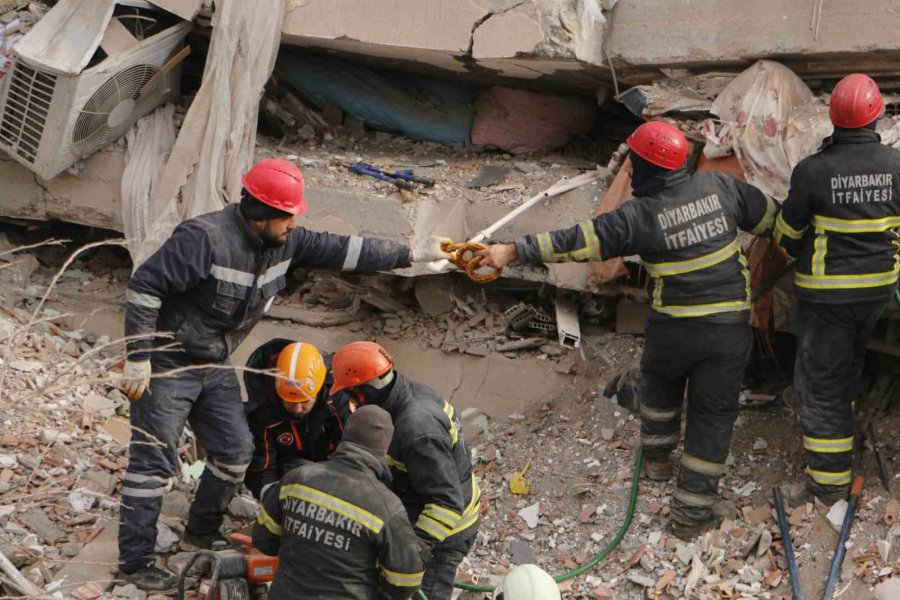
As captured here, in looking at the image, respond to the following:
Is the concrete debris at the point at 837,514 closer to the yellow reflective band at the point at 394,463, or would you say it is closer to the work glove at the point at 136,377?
the yellow reflective band at the point at 394,463

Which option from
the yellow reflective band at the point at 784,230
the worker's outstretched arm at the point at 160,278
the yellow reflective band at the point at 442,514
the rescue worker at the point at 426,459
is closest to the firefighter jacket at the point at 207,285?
the worker's outstretched arm at the point at 160,278

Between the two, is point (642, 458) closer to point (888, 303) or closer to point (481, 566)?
point (481, 566)

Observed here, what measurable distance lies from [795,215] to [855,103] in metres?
0.60

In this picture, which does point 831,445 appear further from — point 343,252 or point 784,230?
point 343,252

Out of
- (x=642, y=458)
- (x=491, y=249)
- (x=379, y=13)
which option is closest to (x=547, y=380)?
(x=642, y=458)

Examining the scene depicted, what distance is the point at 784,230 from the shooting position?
17.6 ft

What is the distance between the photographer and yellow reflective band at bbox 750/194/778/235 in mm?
5484

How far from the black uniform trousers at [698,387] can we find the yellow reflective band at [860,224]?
2.11 ft

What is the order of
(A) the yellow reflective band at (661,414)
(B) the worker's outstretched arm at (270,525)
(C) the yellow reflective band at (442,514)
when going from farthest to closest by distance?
(A) the yellow reflective band at (661,414) → (C) the yellow reflective band at (442,514) → (B) the worker's outstretched arm at (270,525)

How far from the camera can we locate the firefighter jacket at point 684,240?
17.3 ft

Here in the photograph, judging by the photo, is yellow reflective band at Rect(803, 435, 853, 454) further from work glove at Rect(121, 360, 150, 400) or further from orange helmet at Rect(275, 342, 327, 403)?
work glove at Rect(121, 360, 150, 400)

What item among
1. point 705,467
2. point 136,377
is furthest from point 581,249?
point 136,377

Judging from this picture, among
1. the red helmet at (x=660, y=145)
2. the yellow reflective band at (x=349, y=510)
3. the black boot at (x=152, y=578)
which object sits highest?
the red helmet at (x=660, y=145)

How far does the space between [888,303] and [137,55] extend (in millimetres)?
4897
